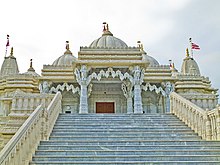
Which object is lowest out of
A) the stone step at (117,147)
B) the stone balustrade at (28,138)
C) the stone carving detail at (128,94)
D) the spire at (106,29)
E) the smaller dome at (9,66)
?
the stone step at (117,147)

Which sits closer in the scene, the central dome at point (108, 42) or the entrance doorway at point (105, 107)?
the entrance doorway at point (105, 107)

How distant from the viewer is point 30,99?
14.3 meters

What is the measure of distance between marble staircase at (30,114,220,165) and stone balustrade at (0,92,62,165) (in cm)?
33

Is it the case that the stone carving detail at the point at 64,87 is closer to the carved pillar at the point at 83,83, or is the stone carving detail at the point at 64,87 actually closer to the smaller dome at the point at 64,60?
the carved pillar at the point at 83,83

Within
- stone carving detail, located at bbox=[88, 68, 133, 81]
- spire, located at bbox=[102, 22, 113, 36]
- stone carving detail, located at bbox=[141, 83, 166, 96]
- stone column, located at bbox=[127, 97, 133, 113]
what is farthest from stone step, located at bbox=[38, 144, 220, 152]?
spire, located at bbox=[102, 22, 113, 36]

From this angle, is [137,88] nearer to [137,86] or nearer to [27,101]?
[137,86]

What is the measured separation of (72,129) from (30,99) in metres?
3.13

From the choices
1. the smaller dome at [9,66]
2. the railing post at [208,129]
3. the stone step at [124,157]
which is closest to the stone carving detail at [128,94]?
the railing post at [208,129]

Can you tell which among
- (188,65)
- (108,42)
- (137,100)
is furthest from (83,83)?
(188,65)

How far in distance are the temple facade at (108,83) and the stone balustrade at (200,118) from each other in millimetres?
6126

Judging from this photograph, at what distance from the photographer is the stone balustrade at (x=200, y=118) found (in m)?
11.0

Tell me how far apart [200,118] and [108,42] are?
1545cm

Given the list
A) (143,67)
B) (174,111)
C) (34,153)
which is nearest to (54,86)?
(143,67)

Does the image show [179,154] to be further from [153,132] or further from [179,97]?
[179,97]
